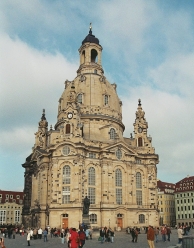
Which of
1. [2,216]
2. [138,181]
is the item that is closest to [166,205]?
[138,181]

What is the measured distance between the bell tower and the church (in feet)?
5.14

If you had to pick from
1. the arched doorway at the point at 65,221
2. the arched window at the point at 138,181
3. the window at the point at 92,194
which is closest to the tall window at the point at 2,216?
the arched doorway at the point at 65,221

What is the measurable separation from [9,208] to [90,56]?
5062 centimetres

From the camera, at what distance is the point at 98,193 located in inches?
2502

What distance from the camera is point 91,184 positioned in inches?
2501

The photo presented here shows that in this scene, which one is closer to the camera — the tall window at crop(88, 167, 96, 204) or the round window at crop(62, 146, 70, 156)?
the round window at crop(62, 146, 70, 156)

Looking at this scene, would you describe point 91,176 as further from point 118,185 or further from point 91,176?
point 118,185

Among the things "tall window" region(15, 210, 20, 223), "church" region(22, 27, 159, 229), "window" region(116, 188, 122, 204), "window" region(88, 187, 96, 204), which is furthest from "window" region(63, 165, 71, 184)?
"tall window" region(15, 210, 20, 223)

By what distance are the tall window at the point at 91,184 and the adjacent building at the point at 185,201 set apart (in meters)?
43.6

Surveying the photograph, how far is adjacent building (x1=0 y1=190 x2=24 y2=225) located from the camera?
94875 mm

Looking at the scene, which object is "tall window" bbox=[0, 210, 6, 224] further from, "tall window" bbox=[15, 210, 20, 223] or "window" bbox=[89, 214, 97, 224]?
"window" bbox=[89, 214, 97, 224]

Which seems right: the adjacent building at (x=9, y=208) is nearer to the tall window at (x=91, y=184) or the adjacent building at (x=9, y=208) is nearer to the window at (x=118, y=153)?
the tall window at (x=91, y=184)

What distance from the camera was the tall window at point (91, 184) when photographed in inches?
2471

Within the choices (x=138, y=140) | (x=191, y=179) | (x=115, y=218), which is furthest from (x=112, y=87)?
(x=191, y=179)
